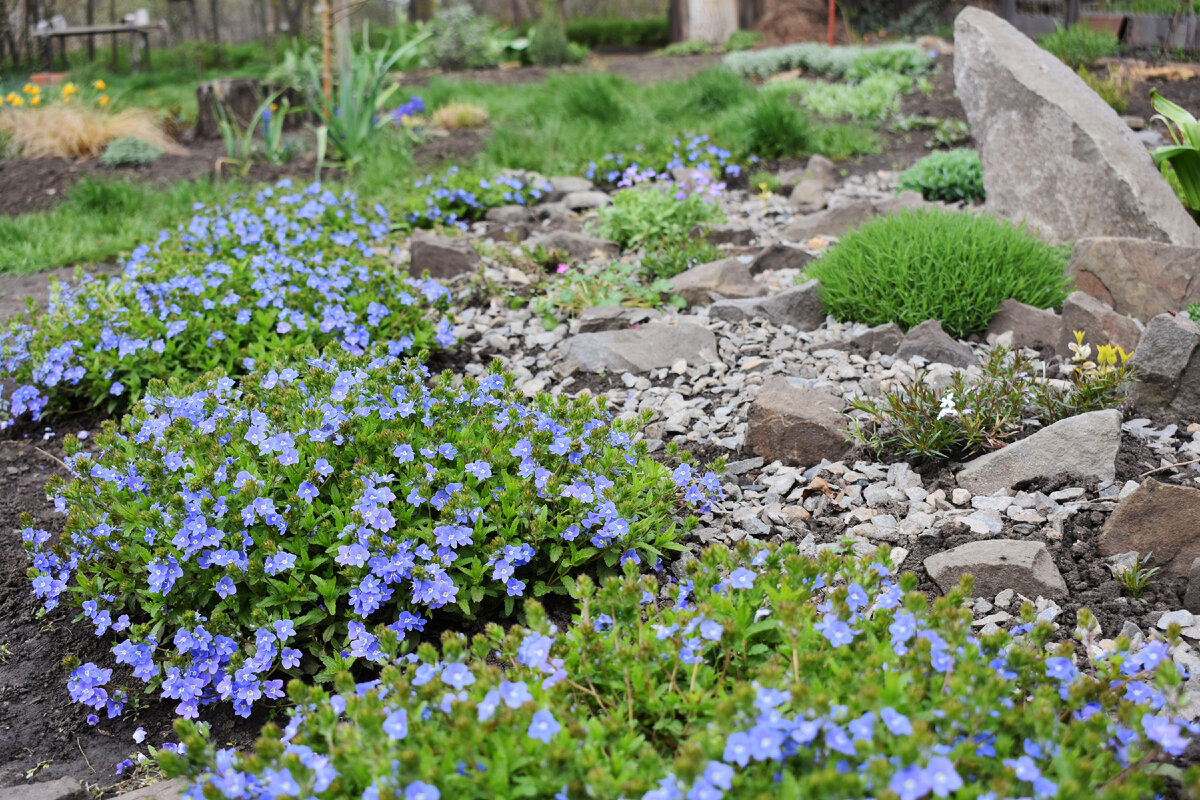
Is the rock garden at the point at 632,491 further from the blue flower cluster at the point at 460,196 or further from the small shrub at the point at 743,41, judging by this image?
the small shrub at the point at 743,41

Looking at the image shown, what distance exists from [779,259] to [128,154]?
6.60m

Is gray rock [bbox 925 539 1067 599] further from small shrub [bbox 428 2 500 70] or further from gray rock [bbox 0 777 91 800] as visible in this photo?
small shrub [bbox 428 2 500 70]

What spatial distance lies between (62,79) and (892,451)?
16.5 m

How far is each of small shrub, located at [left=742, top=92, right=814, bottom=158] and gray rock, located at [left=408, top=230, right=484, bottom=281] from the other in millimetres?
3207

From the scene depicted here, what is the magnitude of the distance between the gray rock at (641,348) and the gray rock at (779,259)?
43.0 inches

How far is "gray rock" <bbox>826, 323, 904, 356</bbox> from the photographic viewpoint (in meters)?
4.01

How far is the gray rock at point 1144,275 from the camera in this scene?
4203 millimetres

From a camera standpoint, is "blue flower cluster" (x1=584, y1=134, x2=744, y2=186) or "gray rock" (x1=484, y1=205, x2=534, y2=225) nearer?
"gray rock" (x1=484, y1=205, x2=534, y2=225)

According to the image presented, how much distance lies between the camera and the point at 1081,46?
401 inches

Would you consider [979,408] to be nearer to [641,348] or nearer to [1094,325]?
[1094,325]

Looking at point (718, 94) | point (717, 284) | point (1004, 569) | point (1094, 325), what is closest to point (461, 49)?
point (718, 94)

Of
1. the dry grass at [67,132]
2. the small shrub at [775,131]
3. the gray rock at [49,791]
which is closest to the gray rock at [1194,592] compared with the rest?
the gray rock at [49,791]

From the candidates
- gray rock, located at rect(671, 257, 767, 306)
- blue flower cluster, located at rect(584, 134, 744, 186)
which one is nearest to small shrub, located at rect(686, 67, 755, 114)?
blue flower cluster, located at rect(584, 134, 744, 186)

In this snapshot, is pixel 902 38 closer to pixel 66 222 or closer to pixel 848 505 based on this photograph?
pixel 66 222
